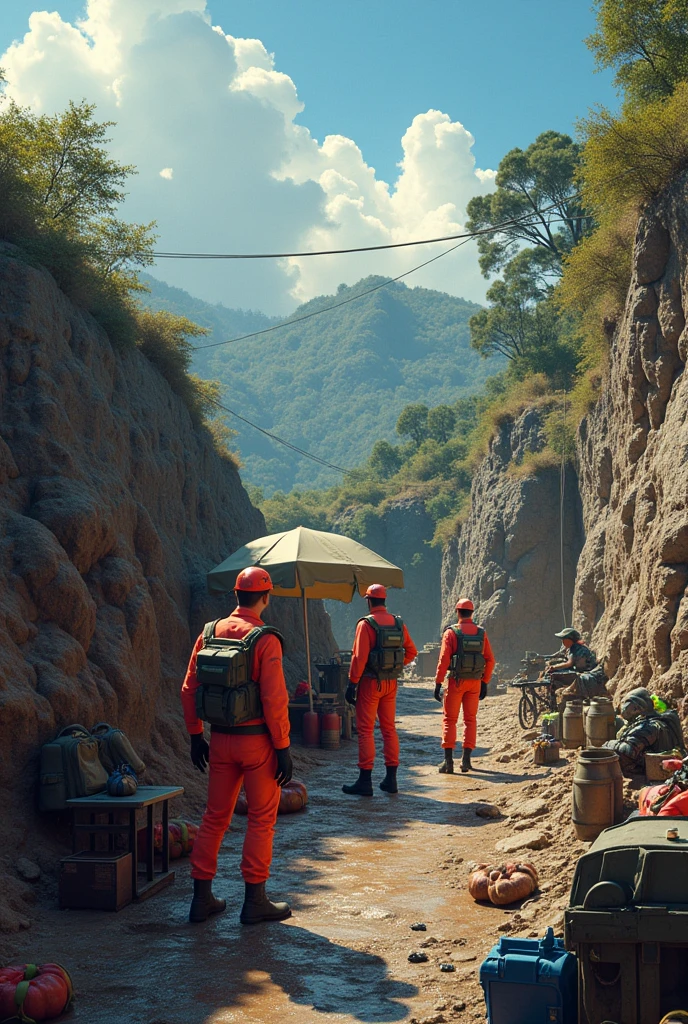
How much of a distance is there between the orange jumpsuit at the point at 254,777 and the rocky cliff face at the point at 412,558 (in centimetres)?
5371

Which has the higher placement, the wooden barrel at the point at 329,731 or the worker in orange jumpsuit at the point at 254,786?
the worker in orange jumpsuit at the point at 254,786

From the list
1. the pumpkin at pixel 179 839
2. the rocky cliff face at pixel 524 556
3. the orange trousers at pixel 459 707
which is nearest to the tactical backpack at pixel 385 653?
the orange trousers at pixel 459 707

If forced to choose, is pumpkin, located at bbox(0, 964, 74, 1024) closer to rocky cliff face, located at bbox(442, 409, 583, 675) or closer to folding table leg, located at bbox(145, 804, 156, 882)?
folding table leg, located at bbox(145, 804, 156, 882)

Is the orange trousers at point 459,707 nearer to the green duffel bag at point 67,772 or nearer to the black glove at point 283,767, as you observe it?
the green duffel bag at point 67,772

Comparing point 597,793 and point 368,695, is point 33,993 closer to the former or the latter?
point 597,793

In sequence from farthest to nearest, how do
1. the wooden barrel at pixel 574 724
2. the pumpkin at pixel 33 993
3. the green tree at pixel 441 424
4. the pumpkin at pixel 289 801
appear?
the green tree at pixel 441 424 → the wooden barrel at pixel 574 724 → the pumpkin at pixel 289 801 → the pumpkin at pixel 33 993

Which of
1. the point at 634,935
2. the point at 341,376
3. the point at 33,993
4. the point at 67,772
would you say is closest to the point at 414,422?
the point at 67,772

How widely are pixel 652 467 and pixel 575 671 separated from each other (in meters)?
3.08

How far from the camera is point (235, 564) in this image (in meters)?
11.9

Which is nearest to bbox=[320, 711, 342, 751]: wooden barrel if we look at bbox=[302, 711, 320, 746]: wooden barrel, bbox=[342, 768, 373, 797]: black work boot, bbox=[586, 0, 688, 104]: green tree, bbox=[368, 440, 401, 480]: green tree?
bbox=[302, 711, 320, 746]: wooden barrel

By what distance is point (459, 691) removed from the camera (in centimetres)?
1152

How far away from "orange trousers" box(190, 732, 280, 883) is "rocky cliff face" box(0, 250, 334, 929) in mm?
1155

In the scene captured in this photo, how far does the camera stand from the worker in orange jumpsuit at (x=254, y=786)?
584 centimetres

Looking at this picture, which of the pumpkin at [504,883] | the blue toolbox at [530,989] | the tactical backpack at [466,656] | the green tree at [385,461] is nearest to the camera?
the blue toolbox at [530,989]
